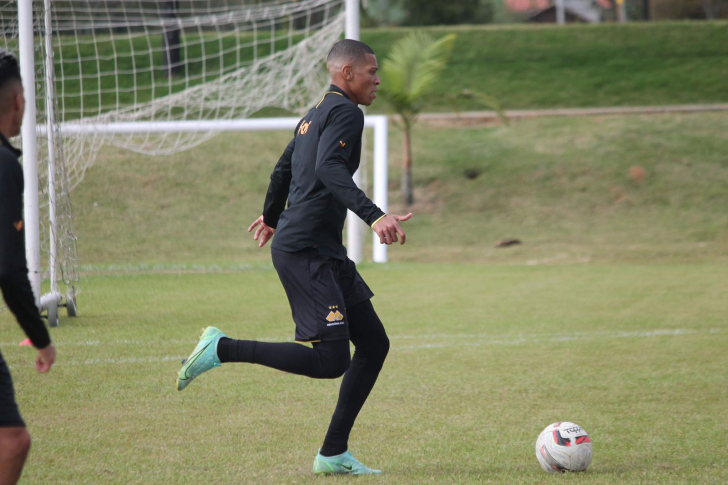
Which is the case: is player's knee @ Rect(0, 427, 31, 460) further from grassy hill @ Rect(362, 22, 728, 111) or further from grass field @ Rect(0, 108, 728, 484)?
grassy hill @ Rect(362, 22, 728, 111)

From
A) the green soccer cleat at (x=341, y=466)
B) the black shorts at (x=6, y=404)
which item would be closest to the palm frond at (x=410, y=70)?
the green soccer cleat at (x=341, y=466)

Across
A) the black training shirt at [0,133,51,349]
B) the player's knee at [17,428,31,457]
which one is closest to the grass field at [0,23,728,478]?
the player's knee at [17,428,31,457]

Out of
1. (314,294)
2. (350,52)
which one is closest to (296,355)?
(314,294)

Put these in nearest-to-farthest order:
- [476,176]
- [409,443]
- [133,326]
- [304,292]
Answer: [304,292]
[409,443]
[133,326]
[476,176]

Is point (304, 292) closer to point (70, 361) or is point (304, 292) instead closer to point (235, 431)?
point (235, 431)

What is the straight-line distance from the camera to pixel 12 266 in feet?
8.55

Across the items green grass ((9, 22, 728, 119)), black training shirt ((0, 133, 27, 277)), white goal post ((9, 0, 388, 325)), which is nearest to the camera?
black training shirt ((0, 133, 27, 277))

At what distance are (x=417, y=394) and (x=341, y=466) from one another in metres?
1.73

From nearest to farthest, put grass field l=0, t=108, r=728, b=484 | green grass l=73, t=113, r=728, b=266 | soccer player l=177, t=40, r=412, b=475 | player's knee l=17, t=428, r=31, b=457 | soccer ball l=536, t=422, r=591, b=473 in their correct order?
player's knee l=17, t=428, r=31, b=457 < soccer player l=177, t=40, r=412, b=475 < soccer ball l=536, t=422, r=591, b=473 < grass field l=0, t=108, r=728, b=484 < green grass l=73, t=113, r=728, b=266

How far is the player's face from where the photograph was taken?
389 centimetres

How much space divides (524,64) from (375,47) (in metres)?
5.03

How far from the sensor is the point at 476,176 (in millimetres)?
20766

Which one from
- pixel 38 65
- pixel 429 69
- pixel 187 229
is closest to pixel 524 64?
pixel 429 69

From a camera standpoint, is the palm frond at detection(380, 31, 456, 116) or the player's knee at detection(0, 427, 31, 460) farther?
the palm frond at detection(380, 31, 456, 116)
